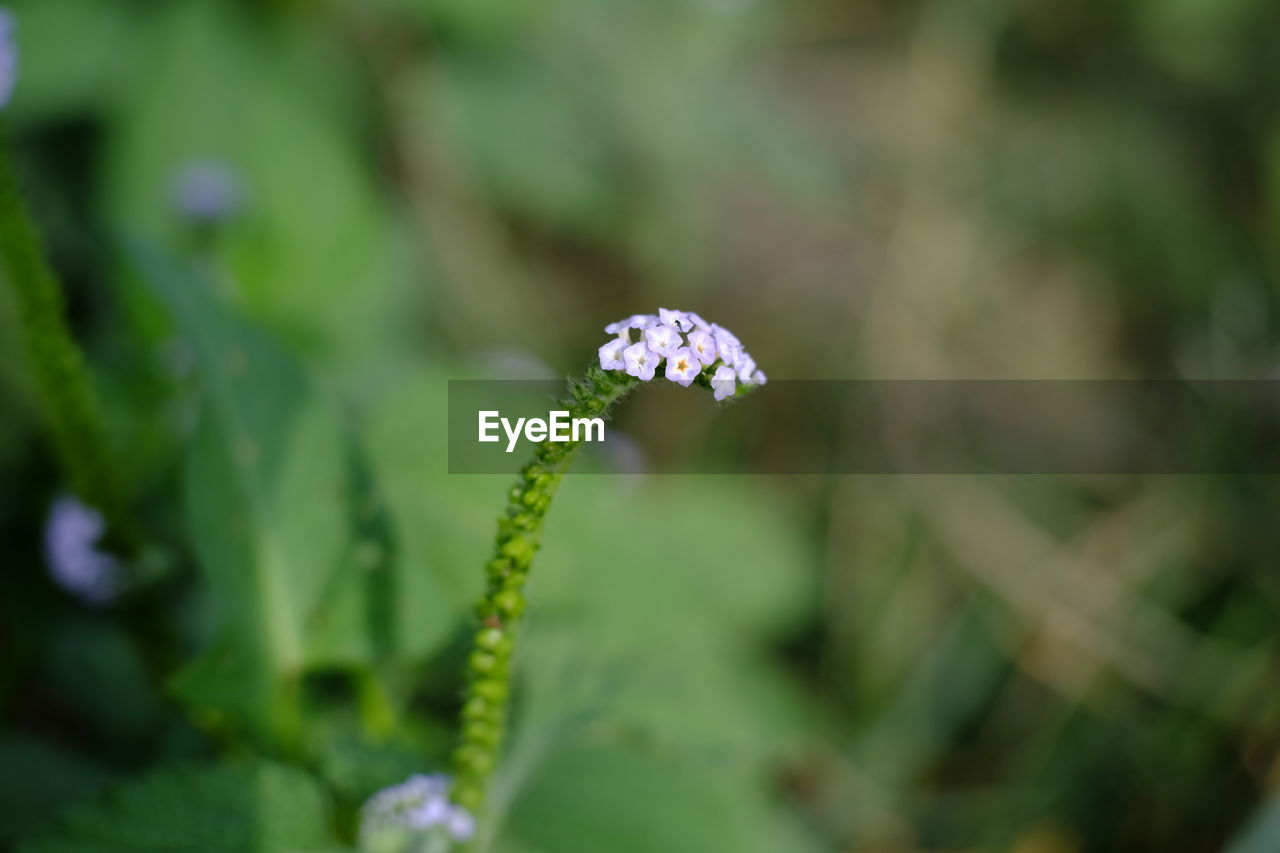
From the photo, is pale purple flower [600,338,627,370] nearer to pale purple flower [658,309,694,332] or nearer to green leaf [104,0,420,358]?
pale purple flower [658,309,694,332]

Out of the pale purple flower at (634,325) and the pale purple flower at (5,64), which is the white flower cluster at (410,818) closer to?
the pale purple flower at (634,325)

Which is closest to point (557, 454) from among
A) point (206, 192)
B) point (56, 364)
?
point (56, 364)

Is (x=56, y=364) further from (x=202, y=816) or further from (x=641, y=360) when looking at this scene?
(x=641, y=360)

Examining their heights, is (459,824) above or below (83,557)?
below

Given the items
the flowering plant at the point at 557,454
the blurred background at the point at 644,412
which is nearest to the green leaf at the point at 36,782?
the blurred background at the point at 644,412

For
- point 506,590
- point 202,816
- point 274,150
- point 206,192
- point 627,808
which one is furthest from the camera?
point 274,150

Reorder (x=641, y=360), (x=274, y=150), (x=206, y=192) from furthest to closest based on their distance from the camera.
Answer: (x=274, y=150)
(x=206, y=192)
(x=641, y=360)

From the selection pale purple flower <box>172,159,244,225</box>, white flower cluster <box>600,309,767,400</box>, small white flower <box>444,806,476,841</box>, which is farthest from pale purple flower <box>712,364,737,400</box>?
pale purple flower <box>172,159,244,225</box>

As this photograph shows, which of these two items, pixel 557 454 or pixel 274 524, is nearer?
pixel 557 454
